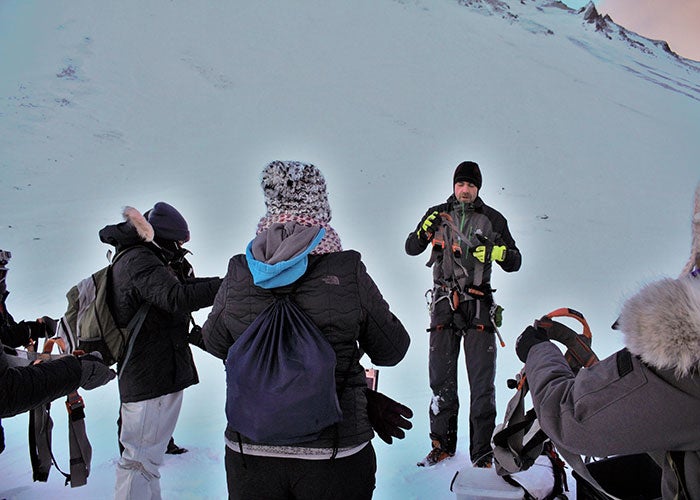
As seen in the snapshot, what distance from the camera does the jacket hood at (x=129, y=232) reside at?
2672mm

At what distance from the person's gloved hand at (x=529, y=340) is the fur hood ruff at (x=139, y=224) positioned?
1983 millimetres

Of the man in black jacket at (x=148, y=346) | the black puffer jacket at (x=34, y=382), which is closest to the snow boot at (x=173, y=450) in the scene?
the man in black jacket at (x=148, y=346)

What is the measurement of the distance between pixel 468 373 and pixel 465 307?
449 millimetres

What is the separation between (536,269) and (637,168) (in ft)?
26.3

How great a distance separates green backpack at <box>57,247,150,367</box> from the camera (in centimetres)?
262

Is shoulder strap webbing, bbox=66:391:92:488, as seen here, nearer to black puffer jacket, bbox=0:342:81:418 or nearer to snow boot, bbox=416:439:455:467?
black puffer jacket, bbox=0:342:81:418

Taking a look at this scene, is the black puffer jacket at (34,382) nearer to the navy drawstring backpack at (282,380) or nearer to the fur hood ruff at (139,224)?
the navy drawstring backpack at (282,380)

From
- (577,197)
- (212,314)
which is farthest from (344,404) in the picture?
(577,197)

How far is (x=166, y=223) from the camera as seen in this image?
2980mm

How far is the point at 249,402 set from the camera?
61.2 inches

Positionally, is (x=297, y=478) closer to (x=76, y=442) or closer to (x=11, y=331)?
(x=76, y=442)

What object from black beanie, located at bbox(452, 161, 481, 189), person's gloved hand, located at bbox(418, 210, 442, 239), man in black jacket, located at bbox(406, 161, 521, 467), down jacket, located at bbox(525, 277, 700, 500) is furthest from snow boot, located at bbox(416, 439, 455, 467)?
down jacket, located at bbox(525, 277, 700, 500)

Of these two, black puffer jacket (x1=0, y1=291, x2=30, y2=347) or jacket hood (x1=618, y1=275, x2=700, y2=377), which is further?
black puffer jacket (x1=0, y1=291, x2=30, y2=347)

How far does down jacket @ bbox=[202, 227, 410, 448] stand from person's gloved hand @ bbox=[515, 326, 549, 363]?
0.42 meters
